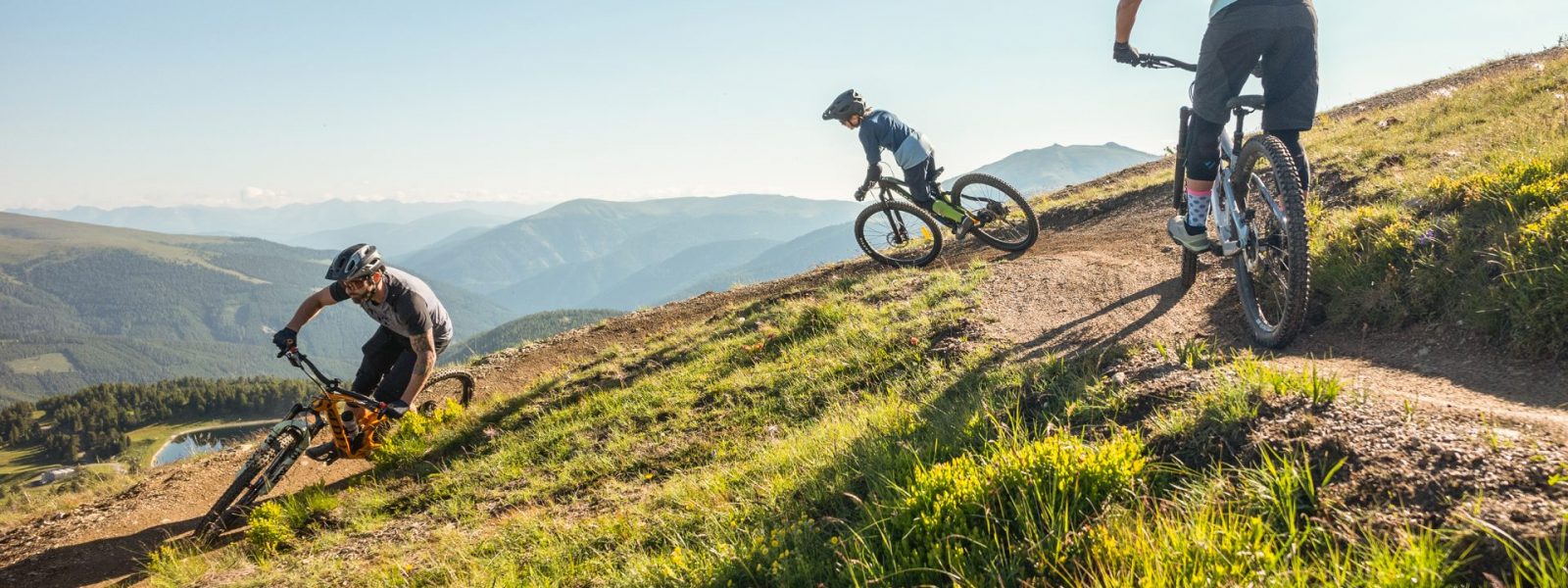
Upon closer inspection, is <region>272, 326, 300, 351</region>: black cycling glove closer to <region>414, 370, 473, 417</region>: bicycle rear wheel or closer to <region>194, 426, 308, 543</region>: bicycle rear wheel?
<region>194, 426, 308, 543</region>: bicycle rear wheel

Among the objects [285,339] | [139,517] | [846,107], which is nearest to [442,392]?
[139,517]

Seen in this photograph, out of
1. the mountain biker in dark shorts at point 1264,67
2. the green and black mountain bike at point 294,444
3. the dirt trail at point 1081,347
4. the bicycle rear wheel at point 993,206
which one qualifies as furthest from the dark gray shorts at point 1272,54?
the green and black mountain bike at point 294,444

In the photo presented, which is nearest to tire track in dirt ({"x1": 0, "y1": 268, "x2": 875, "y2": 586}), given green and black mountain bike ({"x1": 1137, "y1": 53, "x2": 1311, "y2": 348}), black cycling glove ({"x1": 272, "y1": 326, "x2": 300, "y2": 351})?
black cycling glove ({"x1": 272, "y1": 326, "x2": 300, "y2": 351})

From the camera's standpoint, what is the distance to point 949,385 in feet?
17.2

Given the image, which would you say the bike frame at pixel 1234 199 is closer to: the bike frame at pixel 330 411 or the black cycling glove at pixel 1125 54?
the black cycling glove at pixel 1125 54

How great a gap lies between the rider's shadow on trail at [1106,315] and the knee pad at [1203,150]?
127cm

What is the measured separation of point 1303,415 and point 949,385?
8.24 feet

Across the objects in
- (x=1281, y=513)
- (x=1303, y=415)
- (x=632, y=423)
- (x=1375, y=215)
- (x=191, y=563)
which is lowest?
(x=191, y=563)

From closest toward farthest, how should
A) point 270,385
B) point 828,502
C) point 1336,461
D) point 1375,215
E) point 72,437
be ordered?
point 1336,461
point 828,502
point 1375,215
point 72,437
point 270,385

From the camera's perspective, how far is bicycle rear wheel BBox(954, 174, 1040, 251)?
1113cm

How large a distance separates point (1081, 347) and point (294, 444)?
8.37m

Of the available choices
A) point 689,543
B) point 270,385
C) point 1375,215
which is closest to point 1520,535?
point 689,543

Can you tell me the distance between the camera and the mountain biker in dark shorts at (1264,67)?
193 inches

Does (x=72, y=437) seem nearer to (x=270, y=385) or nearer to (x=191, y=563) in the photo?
(x=270, y=385)
